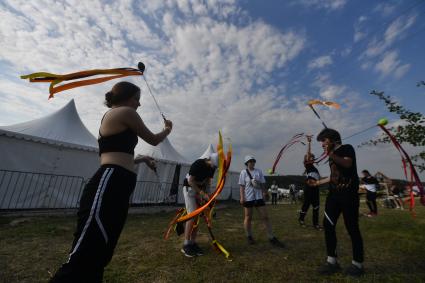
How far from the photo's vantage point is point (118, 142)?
196cm

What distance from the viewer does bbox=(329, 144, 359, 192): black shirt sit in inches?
149

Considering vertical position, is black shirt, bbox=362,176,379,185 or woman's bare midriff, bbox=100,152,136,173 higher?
black shirt, bbox=362,176,379,185

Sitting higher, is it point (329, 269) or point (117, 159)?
point (117, 159)

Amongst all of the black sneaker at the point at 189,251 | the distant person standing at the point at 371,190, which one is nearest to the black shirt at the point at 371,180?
the distant person standing at the point at 371,190

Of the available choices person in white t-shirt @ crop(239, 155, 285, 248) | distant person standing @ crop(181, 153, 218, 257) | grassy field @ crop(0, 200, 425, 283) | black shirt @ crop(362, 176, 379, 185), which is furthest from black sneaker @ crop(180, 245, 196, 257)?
black shirt @ crop(362, 176, 379, 185)

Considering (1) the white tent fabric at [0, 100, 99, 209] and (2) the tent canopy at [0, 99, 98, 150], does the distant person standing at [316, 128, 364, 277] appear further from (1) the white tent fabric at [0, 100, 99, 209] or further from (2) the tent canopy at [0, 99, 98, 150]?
(2) the tent canopy at [0, 99, 98, 150]

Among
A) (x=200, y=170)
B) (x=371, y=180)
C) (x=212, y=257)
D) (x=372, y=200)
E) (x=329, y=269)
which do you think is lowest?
(x=212, y=257)

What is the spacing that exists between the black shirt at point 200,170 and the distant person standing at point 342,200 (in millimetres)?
2214

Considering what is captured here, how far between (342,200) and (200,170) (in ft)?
8.33

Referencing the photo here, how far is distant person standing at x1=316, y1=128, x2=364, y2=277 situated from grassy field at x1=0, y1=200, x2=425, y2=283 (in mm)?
233

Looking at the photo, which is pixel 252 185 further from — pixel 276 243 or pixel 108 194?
pixel 108 194

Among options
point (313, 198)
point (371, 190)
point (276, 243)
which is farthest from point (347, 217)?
point (371, 190)

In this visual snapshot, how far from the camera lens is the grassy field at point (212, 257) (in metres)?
3.54

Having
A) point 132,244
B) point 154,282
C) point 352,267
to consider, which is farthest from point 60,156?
point 352,267
